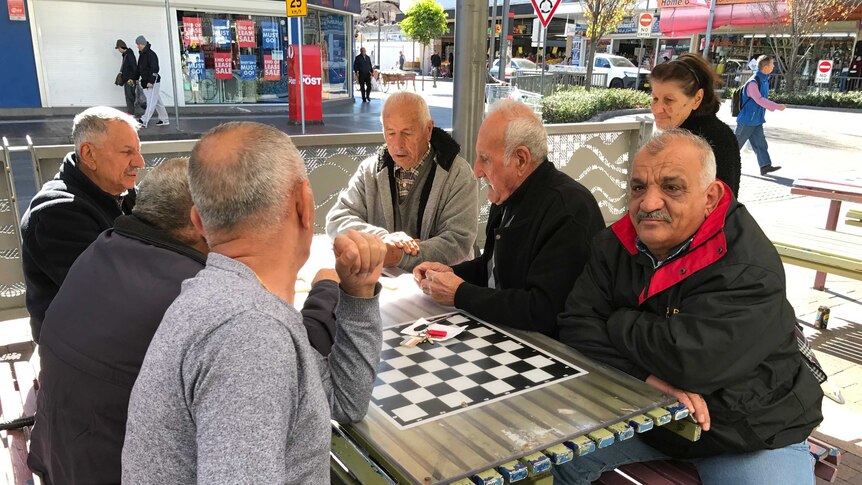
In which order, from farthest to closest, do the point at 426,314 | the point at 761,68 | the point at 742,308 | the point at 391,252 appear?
the point at 761,68 < the point at 391,252 < the point at 426,314 < the point at 742,308

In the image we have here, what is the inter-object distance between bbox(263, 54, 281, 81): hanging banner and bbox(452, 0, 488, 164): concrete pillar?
14.7 metres

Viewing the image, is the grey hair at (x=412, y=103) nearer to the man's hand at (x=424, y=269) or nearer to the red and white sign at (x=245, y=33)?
the man's hand at (x=424, y=269)

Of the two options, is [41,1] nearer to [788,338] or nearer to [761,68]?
[761,68]

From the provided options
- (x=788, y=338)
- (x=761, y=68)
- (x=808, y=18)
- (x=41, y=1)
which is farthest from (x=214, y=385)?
(x=808, y=18)

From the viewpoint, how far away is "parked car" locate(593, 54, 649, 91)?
29.8 m

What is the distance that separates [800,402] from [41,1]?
60.8 feet

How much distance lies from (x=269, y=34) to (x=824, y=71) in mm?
23423

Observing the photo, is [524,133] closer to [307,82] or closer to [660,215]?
[660,215]

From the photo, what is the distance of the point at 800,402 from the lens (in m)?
2.15

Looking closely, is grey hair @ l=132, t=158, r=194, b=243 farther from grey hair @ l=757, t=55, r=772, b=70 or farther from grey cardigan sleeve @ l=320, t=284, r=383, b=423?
grey hair @ l=757, t=55, r=772, b=70

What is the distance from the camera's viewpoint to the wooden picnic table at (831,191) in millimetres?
5489

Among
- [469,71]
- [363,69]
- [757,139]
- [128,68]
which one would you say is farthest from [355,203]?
[363,69]

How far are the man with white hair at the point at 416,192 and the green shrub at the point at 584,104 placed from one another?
38.5 ft

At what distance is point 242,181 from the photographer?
4.01ft
